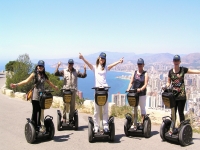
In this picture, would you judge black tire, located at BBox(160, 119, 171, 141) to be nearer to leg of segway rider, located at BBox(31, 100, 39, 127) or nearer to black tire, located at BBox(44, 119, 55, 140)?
black tire, located at BBox(44, 119, 55, 140)

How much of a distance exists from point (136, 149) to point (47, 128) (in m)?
2.40

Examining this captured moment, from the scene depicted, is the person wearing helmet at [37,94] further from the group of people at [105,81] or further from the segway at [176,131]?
the segway at [176,131]

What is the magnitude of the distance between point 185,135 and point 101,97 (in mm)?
2203

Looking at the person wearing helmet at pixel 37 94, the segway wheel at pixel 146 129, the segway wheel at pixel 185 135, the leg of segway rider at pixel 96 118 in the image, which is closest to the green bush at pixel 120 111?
the segway wheel at pixel 146 129

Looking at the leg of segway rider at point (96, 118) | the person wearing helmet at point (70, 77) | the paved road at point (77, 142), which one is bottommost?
the paved road at point (77, 142)

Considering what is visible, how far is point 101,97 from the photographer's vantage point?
6.04m

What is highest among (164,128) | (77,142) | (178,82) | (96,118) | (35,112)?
(178,82)

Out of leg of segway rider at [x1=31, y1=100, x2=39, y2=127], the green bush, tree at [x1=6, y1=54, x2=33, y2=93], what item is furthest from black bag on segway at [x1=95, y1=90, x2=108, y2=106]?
tree at [x1=6, y1=54, x2=33, y2=93]

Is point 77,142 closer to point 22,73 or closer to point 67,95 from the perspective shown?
point 67,95

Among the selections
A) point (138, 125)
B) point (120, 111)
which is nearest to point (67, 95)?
point (138, 125)

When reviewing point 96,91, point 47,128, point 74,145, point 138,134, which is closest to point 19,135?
point 47,128

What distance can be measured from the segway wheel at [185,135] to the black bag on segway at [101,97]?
6.45 ft

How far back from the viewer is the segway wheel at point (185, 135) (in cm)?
595

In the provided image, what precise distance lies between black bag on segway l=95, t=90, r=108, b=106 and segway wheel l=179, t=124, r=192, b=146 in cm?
197
